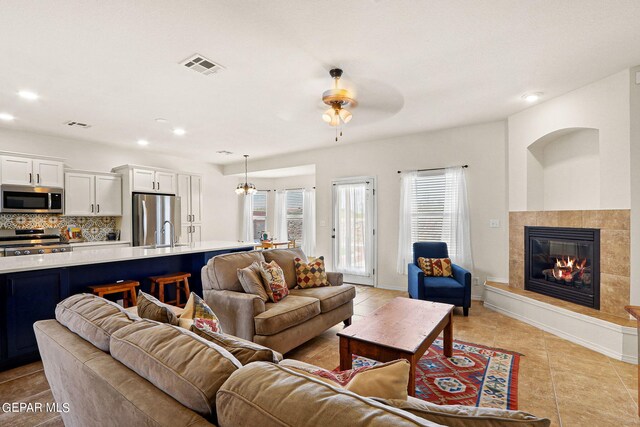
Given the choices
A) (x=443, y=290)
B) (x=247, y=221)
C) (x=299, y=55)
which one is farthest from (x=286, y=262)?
(x=247, y=221)

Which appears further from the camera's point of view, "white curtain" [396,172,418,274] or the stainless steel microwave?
"white curtain" [396,172,418,274]

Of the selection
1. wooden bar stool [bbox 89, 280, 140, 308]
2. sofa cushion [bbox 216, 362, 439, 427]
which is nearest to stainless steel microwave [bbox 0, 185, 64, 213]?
wooden bar stool [bbox 89, 280, 140, 308]

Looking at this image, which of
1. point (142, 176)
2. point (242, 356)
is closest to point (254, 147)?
point (142, 176)

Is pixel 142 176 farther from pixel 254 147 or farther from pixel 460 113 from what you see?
pixel 460 113

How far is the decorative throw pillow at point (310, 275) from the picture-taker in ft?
11.6

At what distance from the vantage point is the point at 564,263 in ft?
12.2

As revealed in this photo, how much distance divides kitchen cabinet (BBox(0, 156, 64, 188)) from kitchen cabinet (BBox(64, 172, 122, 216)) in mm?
174

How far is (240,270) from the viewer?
2945 mm

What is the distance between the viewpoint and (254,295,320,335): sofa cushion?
8.30 ft

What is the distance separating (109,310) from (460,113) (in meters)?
4.40

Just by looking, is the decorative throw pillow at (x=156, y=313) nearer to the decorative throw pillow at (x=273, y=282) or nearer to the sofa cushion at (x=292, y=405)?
the sofa cushion at (x=292, y=405)

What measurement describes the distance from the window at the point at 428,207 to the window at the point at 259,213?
16.4 ft

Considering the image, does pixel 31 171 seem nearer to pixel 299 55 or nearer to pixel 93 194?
pixel 93 194

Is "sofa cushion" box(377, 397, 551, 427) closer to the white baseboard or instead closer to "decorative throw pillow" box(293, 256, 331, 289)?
"decorative throw pillow" box(293, 256, 331, 289)
